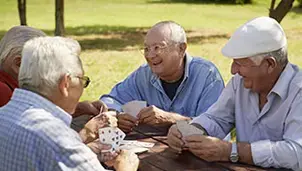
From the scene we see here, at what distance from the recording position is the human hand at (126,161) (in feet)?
9.15

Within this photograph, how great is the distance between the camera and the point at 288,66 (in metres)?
3.07

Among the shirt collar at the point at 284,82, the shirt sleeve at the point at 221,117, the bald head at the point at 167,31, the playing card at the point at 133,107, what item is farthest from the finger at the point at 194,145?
the bald head at the point at 167,31

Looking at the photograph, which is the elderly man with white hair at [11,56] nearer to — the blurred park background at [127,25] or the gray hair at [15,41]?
the gray hair at [15,41]

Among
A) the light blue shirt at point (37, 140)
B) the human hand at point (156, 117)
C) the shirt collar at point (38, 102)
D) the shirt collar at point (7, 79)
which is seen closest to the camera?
the light blue shirt at point (37, 140)

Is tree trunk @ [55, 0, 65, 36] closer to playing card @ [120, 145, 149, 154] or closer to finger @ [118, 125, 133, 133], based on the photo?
finger @ [118, 125, 133, 133]

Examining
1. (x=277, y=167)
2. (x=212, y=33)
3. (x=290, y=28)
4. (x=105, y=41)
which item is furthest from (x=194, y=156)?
(x=290, y=28)

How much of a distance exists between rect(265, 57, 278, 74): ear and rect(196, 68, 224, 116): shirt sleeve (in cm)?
105

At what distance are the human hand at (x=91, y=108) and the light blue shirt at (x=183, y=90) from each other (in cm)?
12

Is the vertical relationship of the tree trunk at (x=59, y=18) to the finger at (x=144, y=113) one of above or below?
below

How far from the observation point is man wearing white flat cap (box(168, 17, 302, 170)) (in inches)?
114

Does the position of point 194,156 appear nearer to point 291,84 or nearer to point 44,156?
point 291,84

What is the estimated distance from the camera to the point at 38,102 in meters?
2.29

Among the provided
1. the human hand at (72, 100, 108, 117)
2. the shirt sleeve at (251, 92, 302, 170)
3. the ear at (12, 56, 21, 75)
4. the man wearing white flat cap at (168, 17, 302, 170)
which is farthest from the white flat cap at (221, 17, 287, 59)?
the human hand at (72, 100, 108, 117)

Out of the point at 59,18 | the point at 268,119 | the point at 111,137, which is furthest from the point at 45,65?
the point at 59,18
